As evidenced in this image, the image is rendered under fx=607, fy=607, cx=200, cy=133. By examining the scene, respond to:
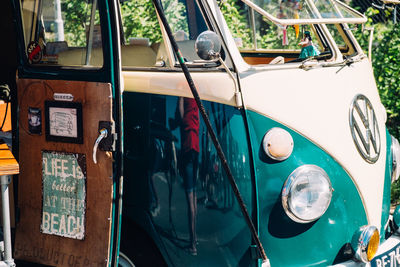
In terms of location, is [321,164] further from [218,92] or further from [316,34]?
[316,34]

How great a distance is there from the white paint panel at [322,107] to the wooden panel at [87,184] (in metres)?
0.77

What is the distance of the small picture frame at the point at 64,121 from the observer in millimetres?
3129

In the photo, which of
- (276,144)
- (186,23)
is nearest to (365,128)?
(276,144)

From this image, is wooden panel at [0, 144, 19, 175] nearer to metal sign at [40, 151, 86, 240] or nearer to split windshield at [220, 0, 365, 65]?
metal sign at [40, 151, 86, 240]

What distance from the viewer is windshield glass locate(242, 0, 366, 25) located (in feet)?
10.2

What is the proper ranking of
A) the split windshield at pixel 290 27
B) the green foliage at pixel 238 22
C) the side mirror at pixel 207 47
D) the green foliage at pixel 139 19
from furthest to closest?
1. the green foliage at pixel 238 22
2. the green foliage at pixel 139 19
3. the split windshield at pixel 290 27
4. the side mirror at pixel 207 47

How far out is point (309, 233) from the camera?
10.4 feet

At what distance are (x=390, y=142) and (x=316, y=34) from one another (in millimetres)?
909

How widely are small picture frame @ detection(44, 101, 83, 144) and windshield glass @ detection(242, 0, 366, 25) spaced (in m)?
1.07

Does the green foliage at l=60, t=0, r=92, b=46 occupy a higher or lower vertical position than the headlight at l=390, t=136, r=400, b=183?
higher

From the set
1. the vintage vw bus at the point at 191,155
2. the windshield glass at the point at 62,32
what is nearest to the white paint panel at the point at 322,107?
the vintage vw bus at the point at 191,155

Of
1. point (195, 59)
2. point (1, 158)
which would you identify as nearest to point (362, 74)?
point (195, 59)

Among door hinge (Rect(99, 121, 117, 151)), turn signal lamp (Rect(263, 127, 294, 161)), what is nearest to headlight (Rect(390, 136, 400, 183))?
turn signal lamp (Rect(263, 127, 294, 161))

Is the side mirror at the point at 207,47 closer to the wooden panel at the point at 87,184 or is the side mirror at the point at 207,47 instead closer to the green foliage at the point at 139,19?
the wooden panel at the point at 87,184
